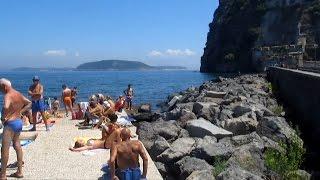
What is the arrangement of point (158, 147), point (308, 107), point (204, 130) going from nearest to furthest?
point (158, 147) → point (204, 130) → point (308, 107)

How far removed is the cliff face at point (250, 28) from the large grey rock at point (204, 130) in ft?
264

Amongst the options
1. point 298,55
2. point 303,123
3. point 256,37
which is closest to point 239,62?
point 256,37

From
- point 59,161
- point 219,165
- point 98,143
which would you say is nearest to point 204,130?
point 98,143

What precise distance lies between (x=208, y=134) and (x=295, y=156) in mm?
2748

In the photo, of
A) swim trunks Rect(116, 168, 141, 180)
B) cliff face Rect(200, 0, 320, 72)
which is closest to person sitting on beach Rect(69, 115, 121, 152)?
swim trunks Rect(116, 168, 141, 180)

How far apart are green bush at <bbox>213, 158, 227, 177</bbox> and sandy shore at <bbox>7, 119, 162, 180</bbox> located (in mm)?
1227

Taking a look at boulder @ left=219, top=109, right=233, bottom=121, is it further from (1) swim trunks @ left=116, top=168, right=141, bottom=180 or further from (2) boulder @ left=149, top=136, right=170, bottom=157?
(1) swim trunks @ left=116, top=168, right=141, bottom=180

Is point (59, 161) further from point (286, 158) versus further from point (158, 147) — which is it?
point (286, 158)

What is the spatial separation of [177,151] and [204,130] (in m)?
2.20

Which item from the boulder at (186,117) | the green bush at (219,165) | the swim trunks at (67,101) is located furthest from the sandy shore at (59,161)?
the swim trunks at (67,101)

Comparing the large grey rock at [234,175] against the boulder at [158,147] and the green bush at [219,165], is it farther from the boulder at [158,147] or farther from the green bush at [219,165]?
the boulder at [158,147]

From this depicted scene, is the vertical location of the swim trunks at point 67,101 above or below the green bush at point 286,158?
above

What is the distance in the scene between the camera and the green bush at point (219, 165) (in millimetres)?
10227

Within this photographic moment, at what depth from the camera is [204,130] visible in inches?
567
